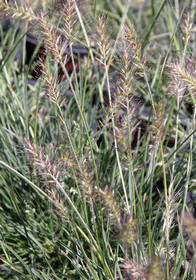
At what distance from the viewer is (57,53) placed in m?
0.78

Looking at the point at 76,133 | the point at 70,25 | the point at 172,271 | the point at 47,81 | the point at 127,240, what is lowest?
the point at 172,271

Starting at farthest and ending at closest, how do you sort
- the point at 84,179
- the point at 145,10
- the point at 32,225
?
the point at 145,10, the point at 32,225, the point at 84,179

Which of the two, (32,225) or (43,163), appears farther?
(32,225)

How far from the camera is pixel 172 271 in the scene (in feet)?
2.97

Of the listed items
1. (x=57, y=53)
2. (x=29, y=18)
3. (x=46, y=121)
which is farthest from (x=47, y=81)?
(x=46, y=121)

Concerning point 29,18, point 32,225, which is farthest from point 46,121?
point 29,18

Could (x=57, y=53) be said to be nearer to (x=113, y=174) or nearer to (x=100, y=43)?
(x=100, y=43)

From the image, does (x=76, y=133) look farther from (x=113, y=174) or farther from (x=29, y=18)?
(x=29, y=18)

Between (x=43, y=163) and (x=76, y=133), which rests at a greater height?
(x=43, y=163)

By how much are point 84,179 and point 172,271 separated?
391 mm

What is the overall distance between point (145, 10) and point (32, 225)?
287cm

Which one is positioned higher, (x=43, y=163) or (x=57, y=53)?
(x=57, y=53)

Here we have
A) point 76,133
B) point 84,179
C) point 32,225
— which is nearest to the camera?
point 84,179

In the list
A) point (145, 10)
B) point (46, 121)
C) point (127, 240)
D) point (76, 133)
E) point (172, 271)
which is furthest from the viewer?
point (145, 10)
